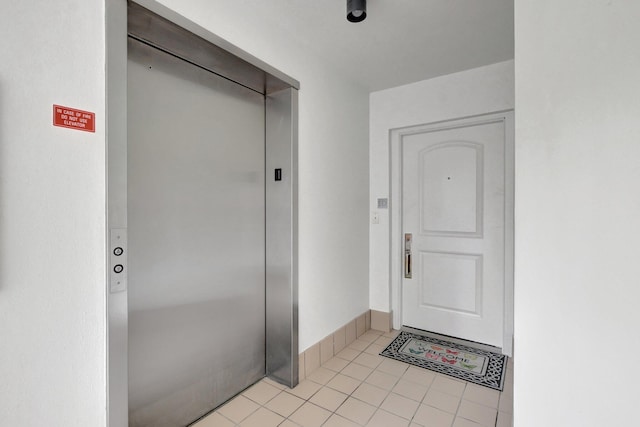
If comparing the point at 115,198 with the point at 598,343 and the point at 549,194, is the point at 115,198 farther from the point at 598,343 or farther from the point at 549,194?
the point at 598,343

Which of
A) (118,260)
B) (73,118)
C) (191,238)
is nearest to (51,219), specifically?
(118,260)

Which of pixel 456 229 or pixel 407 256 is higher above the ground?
pixel 456 229

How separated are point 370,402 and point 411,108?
243 centimetres

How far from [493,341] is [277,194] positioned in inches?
87.1

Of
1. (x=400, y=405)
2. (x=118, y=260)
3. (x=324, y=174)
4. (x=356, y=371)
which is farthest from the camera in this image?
(x=324, y=174)

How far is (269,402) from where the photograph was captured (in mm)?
1858

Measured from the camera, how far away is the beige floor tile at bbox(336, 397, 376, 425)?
67.8 inches

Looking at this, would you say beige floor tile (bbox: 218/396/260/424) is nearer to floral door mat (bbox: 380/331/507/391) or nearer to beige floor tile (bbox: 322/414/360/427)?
beige floor tile (bbox: 322/414/360/427)

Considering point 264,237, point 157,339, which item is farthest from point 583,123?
point 157,339

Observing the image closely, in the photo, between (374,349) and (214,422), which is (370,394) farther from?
(214,422)

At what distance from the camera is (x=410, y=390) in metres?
1.99

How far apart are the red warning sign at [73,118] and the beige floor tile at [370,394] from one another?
6.64ft

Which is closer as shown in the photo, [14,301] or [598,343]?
[14,301]

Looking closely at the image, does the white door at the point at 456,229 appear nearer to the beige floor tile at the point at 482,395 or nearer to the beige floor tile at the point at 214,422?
the beige floor tile at the point at 482,395
